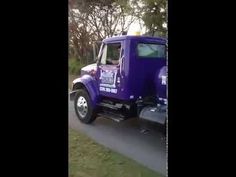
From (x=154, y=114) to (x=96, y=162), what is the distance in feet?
1.39

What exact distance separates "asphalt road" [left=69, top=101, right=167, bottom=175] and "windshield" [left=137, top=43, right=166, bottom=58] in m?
0.37

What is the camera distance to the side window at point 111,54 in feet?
5.19

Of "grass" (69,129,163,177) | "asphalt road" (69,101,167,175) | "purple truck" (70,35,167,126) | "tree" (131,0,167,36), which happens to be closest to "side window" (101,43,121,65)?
"purple truck" (70,35,167,126)

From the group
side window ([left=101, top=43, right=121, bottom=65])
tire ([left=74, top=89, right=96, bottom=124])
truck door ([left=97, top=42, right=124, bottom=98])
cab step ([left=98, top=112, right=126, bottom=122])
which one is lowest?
cab step ([left=98, top=112, right=126, bottom=122])

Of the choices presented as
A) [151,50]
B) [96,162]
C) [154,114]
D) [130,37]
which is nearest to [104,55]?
[130,37]

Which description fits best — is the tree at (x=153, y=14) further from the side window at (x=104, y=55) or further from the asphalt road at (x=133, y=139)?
Result: the asphalt road at (x=133, y=139)

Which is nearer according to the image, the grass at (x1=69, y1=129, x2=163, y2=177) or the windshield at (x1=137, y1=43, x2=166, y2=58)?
the grass at (x1=69, y1=129, x2=163, y2=177)

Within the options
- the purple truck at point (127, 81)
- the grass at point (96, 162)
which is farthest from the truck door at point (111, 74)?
the grass at point (96, 162)

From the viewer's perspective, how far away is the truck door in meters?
1.73

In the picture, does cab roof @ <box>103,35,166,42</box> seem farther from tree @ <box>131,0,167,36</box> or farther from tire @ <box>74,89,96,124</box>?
tire @ <box>74,89,96,124</box>
